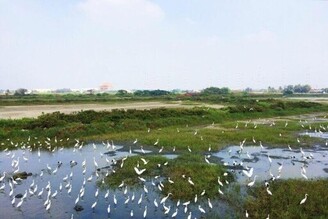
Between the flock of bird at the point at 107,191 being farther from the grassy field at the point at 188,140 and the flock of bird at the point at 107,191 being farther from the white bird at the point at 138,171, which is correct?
the grassy field at the point at 188,140

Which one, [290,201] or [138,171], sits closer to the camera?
A: [290,201]

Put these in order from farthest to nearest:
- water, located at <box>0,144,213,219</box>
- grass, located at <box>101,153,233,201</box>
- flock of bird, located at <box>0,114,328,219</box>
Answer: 1. grass, located at <box>101,153,233,201</box>
2. flock of bird, located at <box>0,114,328,219</box>
3. water, located at <box>0,144,213,219</box>

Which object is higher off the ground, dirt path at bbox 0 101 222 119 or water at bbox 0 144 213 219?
dirt path at bbox 0 101 222 119

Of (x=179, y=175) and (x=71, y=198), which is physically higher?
(x=179, y=175)

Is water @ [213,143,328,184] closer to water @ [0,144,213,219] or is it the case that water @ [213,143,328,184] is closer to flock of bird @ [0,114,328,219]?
flock of bird @ [0,114,328,219]

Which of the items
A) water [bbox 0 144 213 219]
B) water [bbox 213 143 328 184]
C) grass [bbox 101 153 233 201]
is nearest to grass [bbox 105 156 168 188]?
grass [bbox 101 153 233 201]

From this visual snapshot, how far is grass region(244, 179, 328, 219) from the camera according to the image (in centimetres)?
1388

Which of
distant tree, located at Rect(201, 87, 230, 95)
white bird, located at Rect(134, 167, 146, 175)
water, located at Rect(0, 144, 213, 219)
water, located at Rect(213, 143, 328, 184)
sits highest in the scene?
white bird, located at Rect(134, 167, 146, 175)

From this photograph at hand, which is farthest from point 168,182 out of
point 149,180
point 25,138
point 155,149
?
point 25,138

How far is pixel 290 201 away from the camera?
1488 cm

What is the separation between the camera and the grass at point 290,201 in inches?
546

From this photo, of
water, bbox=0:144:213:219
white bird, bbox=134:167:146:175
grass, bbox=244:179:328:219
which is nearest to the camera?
grass, bbox=244:179:328:219

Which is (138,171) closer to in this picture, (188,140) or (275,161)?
(275,161)

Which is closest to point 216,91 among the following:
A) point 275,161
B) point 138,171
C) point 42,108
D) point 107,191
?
point 42,108
